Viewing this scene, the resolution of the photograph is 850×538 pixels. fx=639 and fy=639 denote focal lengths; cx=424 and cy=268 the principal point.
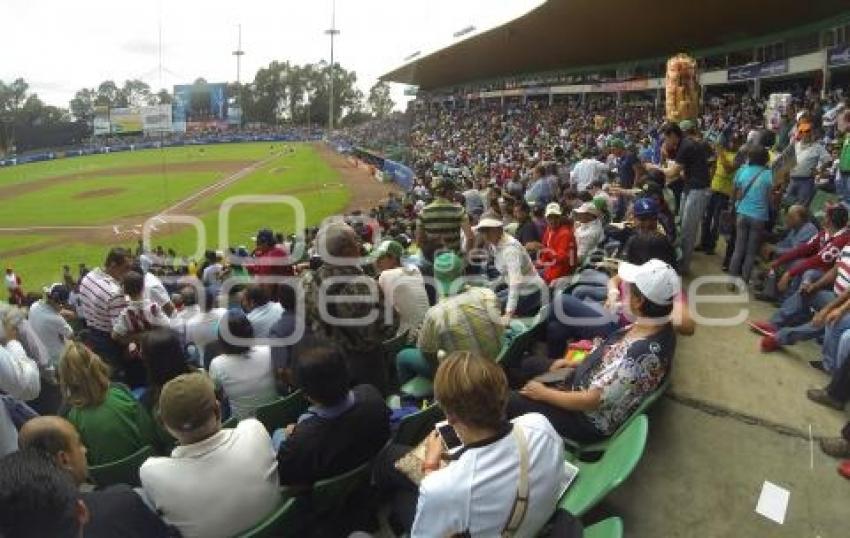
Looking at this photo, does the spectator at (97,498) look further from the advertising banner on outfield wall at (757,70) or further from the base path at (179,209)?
the advertising banner on outfield wall at (757,70)

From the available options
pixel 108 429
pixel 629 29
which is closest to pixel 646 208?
pixel 108 429

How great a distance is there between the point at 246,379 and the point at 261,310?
1220 mm

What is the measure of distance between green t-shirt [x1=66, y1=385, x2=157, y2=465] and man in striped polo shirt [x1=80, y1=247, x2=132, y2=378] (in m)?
2.14

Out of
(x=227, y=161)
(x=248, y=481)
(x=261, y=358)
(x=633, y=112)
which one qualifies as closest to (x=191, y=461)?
(x=248, y=481)

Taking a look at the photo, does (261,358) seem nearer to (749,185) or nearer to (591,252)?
(591,252)

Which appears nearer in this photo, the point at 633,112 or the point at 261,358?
the point at 261,358

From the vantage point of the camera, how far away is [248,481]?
2.93m

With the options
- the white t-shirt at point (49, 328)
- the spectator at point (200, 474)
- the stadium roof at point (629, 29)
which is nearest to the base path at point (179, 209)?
the stadium roof at point (629, 29)

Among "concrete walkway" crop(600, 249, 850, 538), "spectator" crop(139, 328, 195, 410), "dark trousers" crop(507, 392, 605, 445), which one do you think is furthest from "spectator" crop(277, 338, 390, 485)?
"concrete walkway" crop(600, 249, 850, 538)

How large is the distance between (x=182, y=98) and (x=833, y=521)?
4049 inches

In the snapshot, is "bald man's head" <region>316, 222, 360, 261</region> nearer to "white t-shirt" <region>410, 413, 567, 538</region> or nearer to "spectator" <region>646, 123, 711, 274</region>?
"white t-shirt" <region>410, 413, 567, 538</region>

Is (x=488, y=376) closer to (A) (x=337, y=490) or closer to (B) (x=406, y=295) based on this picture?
(A) (x=337, y=490)

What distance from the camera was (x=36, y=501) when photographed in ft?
6.22

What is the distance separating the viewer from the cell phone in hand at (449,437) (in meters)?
2.64
